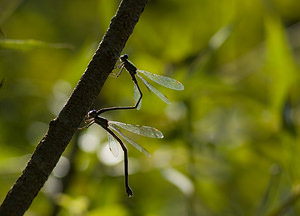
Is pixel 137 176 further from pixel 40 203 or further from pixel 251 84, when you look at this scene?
pixel 251 84

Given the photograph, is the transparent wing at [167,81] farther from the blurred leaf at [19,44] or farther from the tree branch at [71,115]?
the tree branch at [71,115]

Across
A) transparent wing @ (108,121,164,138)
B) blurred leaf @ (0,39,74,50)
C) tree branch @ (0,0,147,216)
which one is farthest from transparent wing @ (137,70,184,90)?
tree branch @ (0,0,147,216)

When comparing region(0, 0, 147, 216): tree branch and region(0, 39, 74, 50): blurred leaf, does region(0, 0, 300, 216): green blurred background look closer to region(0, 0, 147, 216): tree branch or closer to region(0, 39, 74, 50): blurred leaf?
region(0, 39, 74, 50): blurred leaf

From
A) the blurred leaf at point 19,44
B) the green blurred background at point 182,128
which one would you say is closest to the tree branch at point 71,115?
the blurred leaf at point 19,44

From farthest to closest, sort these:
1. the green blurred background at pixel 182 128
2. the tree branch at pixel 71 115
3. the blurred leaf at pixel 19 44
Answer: the green blurred background at pixel 182 128, the blurred leaf at pixel 19 44, the tree branch at pixel 71 115

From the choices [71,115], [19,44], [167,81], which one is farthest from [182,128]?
[71,115]

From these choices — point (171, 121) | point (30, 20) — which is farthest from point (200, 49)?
point (30, 20)
